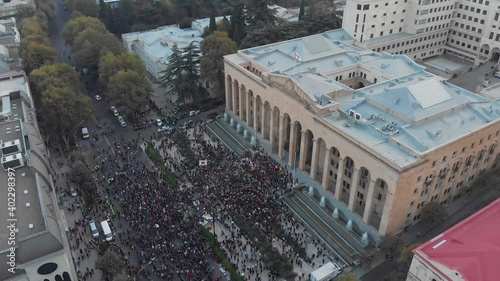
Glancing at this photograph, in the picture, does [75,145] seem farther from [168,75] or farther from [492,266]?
[492,266]

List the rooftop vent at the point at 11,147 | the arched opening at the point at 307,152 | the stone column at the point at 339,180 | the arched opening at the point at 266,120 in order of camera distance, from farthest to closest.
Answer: the arched opening at the point at 266,120
the arched opening at the point at 307,152
the stone column at the point at 339,180
the rooftop vent at the point at 11,147

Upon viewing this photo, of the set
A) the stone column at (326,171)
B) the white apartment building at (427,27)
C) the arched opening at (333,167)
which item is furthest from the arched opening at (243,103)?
the white apartment building at (427,27)

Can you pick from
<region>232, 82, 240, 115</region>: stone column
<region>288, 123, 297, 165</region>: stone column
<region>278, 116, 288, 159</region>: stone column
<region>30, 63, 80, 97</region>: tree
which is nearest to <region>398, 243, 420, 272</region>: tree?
<region>288, 123, 297, 165</region>: stone column

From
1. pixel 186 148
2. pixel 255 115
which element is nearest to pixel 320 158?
pixel 255 115

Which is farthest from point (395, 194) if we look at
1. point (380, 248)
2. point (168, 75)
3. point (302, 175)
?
point (168, 75)

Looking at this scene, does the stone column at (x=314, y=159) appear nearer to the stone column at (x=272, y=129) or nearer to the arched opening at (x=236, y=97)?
the stone column at (x=272, y=129)

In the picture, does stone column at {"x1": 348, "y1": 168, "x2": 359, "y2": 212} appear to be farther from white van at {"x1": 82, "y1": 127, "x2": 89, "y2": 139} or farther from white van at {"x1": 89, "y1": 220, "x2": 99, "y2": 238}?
white van at {"x1": 82, "y1": 127, "x2": 89, "y2": 139}

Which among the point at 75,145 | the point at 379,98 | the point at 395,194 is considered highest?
the point at 379,98
